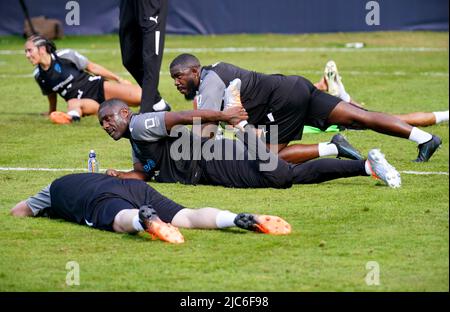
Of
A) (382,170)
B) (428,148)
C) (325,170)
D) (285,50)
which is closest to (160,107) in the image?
(325,170)

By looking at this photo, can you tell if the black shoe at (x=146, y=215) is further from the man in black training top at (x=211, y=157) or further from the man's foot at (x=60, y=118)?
the man's foot at (x=60, y=118)

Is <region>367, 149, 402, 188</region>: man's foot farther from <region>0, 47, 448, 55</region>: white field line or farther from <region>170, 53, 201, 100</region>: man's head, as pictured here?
<region>0, 47, 448, 55</region>: white field line

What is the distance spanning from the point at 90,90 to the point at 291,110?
4874mm

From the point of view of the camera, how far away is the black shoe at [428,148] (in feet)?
38.0

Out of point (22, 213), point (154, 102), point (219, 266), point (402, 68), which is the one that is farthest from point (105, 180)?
point (402, 68)

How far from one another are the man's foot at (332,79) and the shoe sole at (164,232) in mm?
6364

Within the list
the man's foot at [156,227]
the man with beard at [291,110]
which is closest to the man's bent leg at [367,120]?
the man with beard at [291,110]

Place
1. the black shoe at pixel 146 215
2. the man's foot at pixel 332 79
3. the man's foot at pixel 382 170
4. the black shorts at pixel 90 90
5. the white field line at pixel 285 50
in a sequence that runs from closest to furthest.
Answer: the black shoe at pixel 146 215 < the man's foot at pixel 382 170 < the man's foot at pixel 332 79 < the black shorts at pixel 90 90 < the white field line at pixel 285 50

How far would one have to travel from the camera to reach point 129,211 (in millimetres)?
8766

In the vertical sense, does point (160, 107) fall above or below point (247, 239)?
above

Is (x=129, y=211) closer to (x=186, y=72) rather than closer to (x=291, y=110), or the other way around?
(x=186, y=72)

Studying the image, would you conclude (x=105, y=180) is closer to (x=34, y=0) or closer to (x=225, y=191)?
(x=225, y=191)
